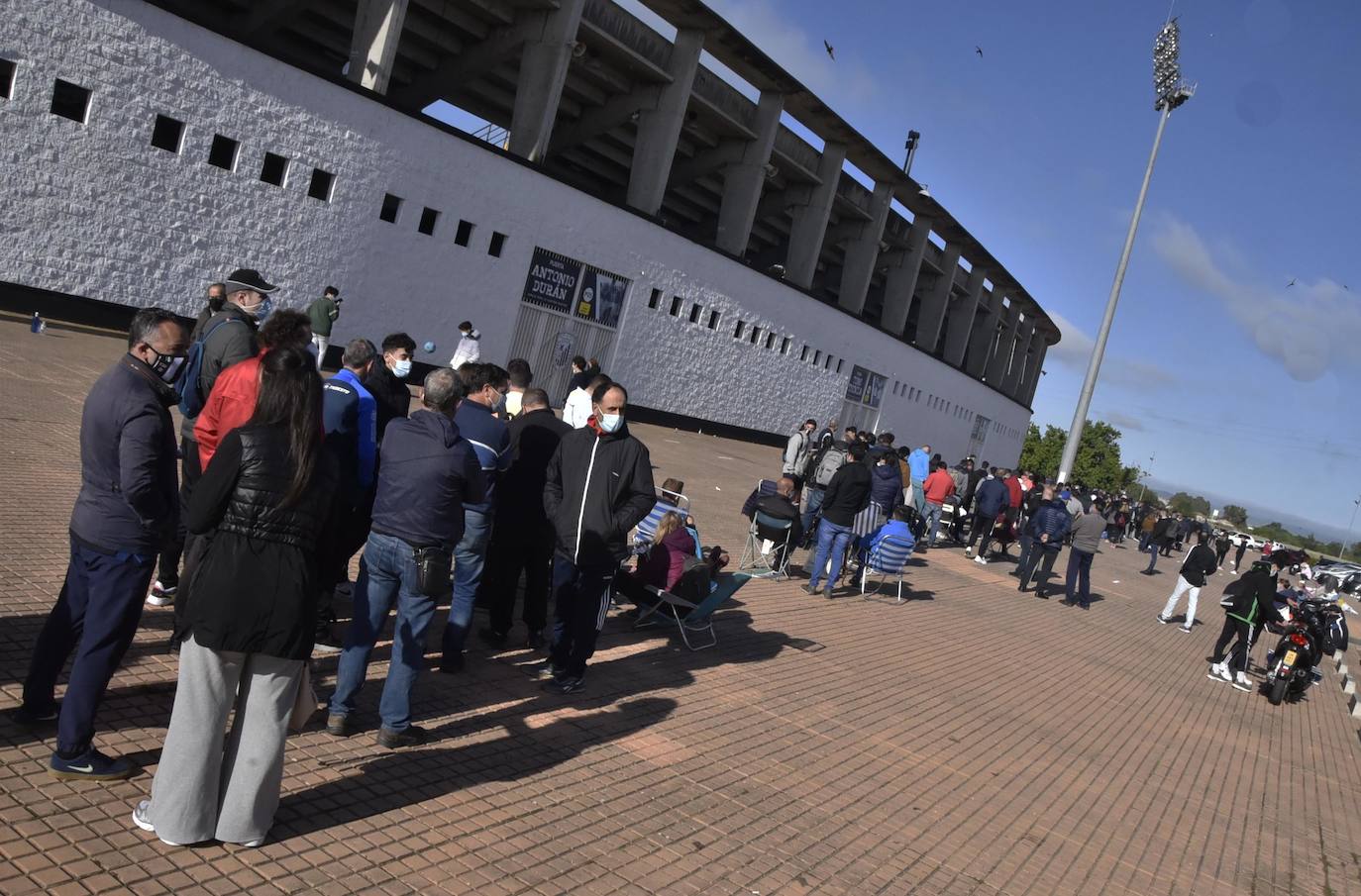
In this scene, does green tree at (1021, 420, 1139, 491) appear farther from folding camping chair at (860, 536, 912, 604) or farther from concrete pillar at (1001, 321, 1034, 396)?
folding camping chair at (860, 536, 912, 604)

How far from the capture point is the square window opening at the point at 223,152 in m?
19.0

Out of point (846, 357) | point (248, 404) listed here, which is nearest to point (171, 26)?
point (248, 404)

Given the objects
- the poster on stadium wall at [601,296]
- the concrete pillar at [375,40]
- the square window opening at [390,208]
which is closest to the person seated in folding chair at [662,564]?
the square window opening at [390,208]

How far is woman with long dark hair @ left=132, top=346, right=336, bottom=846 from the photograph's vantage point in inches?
152

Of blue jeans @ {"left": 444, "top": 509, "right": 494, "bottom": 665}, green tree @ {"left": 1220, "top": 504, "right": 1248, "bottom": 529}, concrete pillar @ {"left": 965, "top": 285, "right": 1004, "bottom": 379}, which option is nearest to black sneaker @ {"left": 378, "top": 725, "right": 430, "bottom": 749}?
blue jeans @ {"left": 444, "top": 509, "right": 494, "bottom": 665}

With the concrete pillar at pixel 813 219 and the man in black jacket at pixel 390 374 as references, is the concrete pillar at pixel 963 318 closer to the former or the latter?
the concrete pillar at pixel 813 219

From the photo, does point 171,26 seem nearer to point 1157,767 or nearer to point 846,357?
point 1157,767

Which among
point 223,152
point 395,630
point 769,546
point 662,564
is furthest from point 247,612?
point 223,152

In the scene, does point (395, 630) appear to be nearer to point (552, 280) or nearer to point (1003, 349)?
point (552, 280)

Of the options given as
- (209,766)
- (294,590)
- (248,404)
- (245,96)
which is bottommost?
(209,766)

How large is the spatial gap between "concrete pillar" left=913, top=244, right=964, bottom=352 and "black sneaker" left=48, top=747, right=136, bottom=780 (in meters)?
49.1

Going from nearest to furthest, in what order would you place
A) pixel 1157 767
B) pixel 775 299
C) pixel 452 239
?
pixel 1157 767 < pixel 452 239 < pixel 775 299

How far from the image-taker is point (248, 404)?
439 cm

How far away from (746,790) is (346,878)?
2640mm
